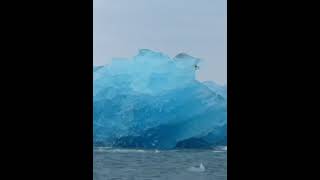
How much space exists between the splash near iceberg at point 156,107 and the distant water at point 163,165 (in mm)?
285

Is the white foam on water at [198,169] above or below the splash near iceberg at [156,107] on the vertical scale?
below

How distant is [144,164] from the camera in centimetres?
614

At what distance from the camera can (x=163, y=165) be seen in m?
6.09

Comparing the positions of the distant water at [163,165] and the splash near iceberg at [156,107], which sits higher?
the splash near iceberg at [156,107]

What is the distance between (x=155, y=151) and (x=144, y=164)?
0.26 metres

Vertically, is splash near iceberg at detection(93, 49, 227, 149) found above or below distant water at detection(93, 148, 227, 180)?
above

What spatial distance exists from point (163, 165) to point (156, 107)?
107 cm

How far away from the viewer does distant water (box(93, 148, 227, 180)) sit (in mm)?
5684

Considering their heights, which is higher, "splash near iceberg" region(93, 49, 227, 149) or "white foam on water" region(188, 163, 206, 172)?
"splash near iceberg" region(93, 49, 227, 149)

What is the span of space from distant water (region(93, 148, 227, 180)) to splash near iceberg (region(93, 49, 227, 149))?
285 millimetres

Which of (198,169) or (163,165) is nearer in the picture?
(198,169)

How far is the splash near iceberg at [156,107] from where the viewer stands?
521cm
